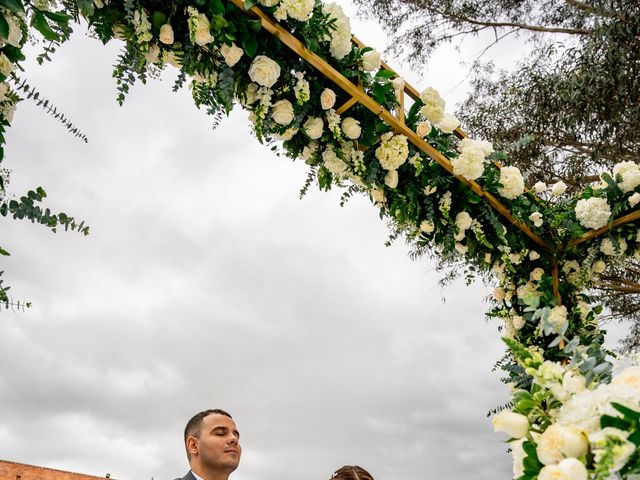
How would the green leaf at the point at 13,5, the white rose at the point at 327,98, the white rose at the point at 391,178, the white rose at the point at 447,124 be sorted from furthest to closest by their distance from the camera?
1. the white rose at the point at 447,124
2. the white rose at the point at 391,178
3. the white rose at the point at 327,98
4. the green leaf at the point at 13,5

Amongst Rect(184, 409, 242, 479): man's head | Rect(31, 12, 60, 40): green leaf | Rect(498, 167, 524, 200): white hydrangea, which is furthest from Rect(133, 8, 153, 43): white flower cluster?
Rect(498, 167, 524, 200): white hydrangea

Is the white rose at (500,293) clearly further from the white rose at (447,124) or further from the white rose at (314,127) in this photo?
the white rose at (314,127)

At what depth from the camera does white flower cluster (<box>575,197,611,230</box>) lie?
396cm

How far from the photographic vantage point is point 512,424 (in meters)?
1.26

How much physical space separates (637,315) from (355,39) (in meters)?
7.54

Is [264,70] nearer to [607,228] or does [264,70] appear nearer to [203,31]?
[203,31]

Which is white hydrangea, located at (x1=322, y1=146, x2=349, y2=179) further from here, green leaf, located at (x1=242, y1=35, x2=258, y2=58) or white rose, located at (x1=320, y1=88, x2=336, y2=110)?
green leaf, located at (x1=242, y1=35, x2=258, y2=58)

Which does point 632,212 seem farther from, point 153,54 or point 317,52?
point 153,54

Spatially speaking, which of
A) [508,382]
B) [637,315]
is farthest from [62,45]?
[637,315]

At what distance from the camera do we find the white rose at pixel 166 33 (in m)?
2.32

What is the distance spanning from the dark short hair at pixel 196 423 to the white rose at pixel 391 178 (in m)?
1.45


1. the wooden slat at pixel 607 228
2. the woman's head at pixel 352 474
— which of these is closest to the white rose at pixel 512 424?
the woman's head at pixel 352 474

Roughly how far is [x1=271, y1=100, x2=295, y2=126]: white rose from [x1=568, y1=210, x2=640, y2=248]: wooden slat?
2383mm

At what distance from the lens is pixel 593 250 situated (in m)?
4.22
